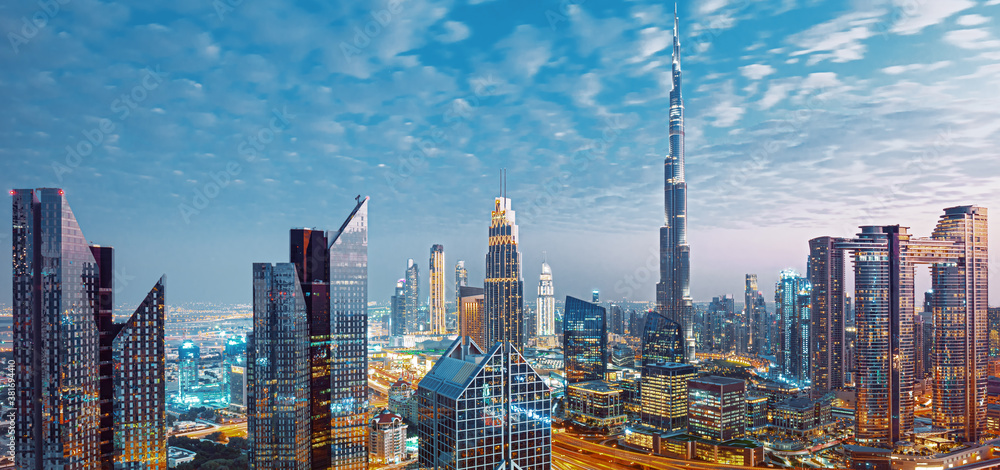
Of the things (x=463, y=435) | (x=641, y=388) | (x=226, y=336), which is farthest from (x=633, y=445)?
(x=226, y=336)

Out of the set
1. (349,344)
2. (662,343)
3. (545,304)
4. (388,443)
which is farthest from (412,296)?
(349,344)

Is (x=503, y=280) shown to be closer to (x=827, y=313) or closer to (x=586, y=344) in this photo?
(x=586, y=344)

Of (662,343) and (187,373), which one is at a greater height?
(662,343)

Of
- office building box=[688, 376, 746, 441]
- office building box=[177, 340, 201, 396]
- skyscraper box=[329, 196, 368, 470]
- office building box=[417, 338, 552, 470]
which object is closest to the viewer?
office building box=[417, 338, 552, 470]

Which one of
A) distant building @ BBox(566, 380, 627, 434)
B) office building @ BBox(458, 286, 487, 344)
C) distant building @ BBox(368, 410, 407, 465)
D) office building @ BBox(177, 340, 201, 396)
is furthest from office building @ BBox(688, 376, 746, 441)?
office building @ BBox(177, 340, 201, 396)

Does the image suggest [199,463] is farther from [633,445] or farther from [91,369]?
[633,445]

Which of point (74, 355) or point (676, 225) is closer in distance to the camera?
point (74, 355)

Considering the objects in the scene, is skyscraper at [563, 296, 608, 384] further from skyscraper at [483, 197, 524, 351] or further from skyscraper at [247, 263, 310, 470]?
skyscraper at [247, 263, 310, 470]
